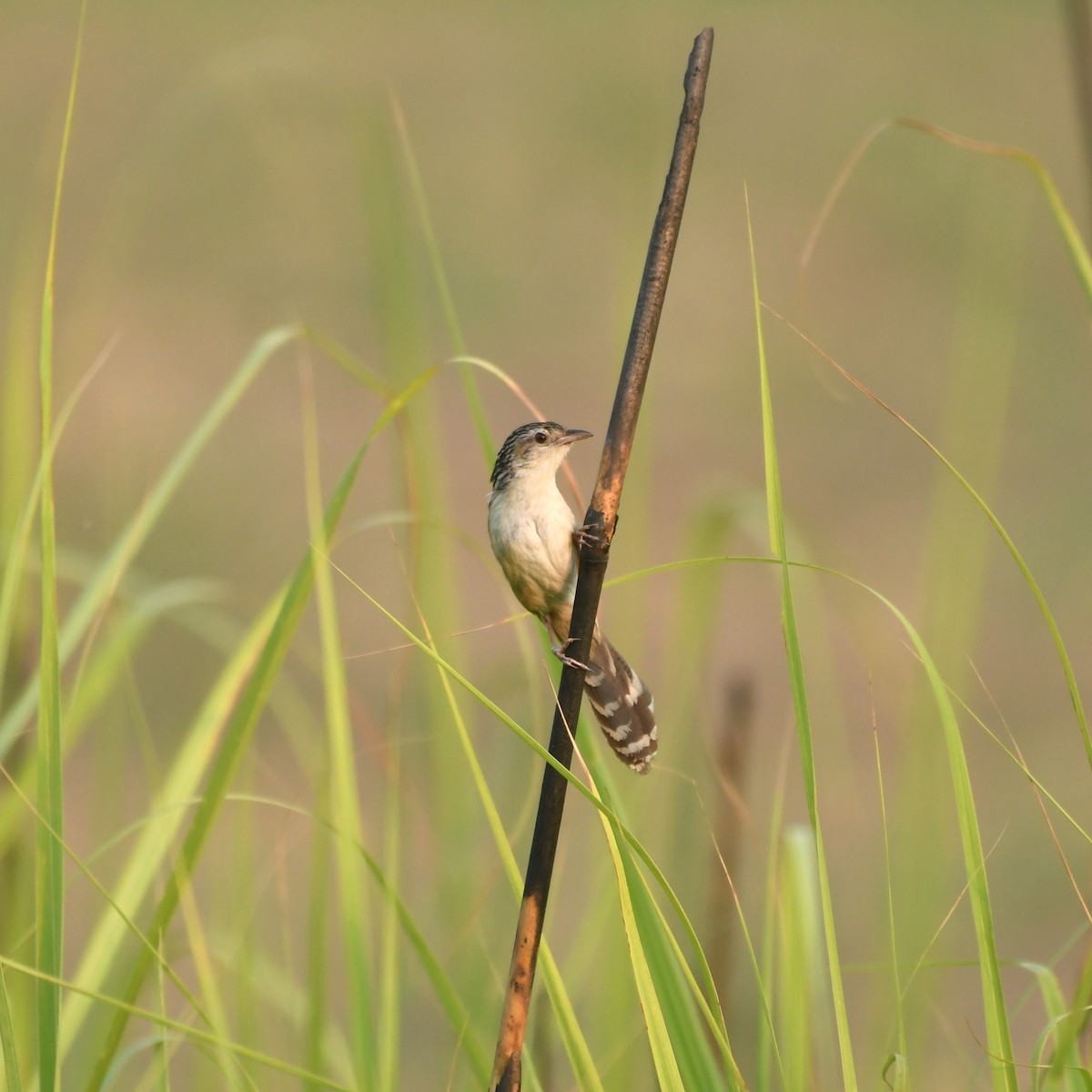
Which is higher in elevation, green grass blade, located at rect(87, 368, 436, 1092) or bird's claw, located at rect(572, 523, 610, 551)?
bird's claw, located at rect(572, 523, 610, 551)

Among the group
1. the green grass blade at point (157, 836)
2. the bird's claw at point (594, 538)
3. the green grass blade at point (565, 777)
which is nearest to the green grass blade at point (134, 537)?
the green grass blade at point (157, 836)

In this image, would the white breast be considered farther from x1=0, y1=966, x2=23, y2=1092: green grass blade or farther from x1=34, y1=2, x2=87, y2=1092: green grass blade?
x1=0, y1=966, x2=23, y2=1092: green grass blade

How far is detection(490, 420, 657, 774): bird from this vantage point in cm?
166

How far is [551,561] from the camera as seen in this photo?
1836 mm

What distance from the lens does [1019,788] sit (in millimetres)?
5168

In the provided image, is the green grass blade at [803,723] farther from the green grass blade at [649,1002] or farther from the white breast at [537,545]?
the white breast at [537,545]

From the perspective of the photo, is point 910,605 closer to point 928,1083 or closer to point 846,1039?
point 928,1083

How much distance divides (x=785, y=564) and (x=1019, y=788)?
473 centimetres

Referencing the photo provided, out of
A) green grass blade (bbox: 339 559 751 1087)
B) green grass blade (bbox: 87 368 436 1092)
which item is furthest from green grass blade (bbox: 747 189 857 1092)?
green grass blade (bbox: 87 368 436 1092)

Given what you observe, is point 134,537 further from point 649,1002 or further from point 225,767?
point 649,1002

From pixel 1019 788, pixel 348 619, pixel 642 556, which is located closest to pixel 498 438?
pixel 348 619

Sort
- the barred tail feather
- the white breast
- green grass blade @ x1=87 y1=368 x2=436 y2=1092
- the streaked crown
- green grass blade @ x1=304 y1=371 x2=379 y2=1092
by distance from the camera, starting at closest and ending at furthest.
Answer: green grass blade @ x1=87 y1=368 x2=436 y2=1092, green grass blade @ x1=304 y1=371 x2=379 y2=1092, the barred tail feather, the white breast, the streaked crown

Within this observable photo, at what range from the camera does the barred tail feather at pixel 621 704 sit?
5.30 feet

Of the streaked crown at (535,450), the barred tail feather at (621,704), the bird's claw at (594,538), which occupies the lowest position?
the barred tail feather at (621,704)
